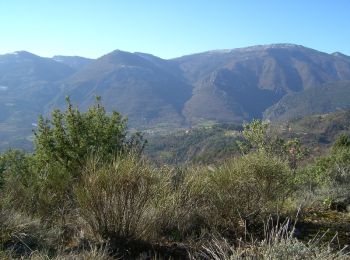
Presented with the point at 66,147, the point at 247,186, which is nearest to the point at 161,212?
the point at 247,186

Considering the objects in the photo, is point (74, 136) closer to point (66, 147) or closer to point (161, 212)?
point (66, 147)

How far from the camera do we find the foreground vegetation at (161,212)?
14.7ft

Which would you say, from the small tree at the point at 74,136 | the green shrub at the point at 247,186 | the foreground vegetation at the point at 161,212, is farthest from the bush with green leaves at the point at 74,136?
the green shrub at the point at 247,186

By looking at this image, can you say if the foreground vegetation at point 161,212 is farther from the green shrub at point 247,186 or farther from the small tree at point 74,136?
the small tree at point 74,136

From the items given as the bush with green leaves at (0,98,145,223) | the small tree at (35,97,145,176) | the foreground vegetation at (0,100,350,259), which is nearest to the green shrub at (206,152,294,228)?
the foreground vegetation at (0,100,350,259)

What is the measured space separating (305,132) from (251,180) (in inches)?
5388

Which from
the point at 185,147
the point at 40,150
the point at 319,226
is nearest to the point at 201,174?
the point at 319,226

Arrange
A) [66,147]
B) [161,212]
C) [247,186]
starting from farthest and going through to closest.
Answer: [66,147]
[247,186]
[161,212]

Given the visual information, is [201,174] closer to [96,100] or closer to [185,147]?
[96,100]

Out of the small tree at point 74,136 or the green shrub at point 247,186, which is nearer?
the green shrub at point 247,186

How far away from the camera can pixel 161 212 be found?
18.7 ft

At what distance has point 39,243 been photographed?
16.6 feet

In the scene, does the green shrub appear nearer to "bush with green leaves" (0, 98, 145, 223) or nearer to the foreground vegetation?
the foreground vegetation

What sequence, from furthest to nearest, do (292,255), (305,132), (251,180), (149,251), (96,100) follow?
(305,132)
(96,100)
(251,180)
(149,251)
(292,255)
